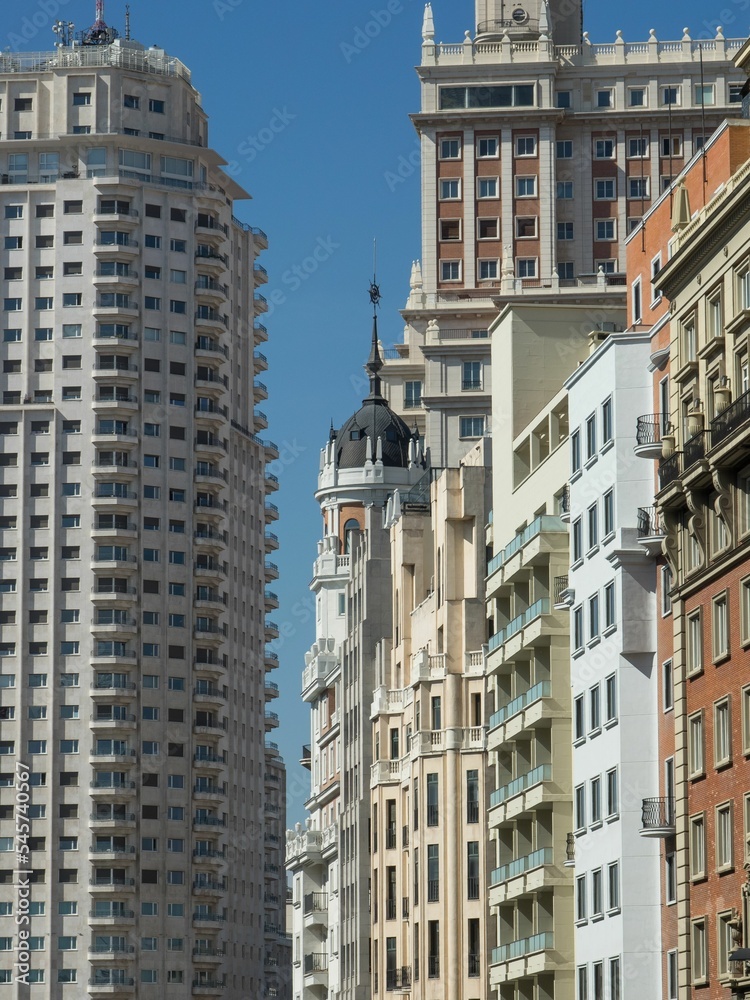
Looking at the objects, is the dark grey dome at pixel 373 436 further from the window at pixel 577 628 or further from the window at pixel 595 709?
the window at pixel 595 709

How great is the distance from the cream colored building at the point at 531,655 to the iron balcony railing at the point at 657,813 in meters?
12.3

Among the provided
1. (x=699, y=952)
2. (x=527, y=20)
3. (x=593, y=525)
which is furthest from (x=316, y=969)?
(x=699, y=952)

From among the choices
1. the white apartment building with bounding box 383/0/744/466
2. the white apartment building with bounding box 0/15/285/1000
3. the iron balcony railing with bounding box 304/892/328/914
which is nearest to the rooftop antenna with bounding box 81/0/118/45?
the white apartment building with bounding box 0/15/285/1000

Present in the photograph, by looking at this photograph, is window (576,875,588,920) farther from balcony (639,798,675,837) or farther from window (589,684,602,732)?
balcony (639,798,675,837)

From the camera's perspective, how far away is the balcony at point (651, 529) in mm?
66000

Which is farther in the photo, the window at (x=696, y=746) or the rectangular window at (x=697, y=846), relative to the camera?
the window at (x=696, y=746)

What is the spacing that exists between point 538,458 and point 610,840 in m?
20.9

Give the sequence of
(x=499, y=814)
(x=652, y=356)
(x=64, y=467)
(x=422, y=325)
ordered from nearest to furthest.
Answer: (x=652, y=356) → (x=499, y=814) → (x=422, y=325) → (x=64, y=467)

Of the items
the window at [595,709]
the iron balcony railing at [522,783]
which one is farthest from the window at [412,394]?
the window at [595,709]

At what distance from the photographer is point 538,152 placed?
545 feet

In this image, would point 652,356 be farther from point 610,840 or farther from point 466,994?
point 466,994

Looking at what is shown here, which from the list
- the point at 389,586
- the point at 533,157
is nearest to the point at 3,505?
the point at 533,157

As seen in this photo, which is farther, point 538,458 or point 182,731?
point 182,731

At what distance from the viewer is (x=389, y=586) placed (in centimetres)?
12419
